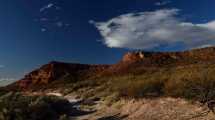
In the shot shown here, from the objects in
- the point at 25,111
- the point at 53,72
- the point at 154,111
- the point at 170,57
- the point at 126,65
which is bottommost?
the point at 154,111

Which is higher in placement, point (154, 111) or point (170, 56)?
point (170, 56)

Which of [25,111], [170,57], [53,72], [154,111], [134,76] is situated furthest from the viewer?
[53,72]

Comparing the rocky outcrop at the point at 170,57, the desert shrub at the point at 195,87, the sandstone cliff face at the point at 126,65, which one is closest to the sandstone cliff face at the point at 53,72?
the sandstone cliff face at the point at 126,65

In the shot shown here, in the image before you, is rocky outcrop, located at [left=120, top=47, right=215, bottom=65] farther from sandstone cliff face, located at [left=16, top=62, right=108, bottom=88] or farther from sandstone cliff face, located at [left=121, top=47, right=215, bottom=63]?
sandstone cliff face, located at [left=16, top=62, right=108, bottom=88]

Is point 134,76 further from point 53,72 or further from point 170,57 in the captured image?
point 53,72

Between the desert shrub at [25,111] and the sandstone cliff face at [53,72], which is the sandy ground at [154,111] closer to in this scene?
the desert shrub at [25,111]

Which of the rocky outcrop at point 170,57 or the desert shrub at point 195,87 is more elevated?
the rocky outcrop at point 170,57

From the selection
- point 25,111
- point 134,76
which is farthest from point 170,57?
point 25,111

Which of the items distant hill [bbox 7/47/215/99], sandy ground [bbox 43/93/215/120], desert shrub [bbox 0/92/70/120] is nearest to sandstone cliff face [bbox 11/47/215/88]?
distant hill [bbox 7/47/215/99]

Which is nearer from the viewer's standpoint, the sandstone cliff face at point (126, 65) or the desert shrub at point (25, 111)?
the desert shrub at point (25, 111)

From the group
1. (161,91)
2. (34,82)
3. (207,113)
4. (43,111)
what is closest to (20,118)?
(43,111)

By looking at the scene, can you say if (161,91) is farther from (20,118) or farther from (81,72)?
(81,72)

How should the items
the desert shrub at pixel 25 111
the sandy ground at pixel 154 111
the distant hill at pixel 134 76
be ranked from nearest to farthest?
the sandy ground at pixel 154 111 → the distant hill at pixel 134 76 → the desert shrub at pixel 25 111

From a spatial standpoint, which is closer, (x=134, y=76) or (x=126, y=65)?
(x=134, y=76)
